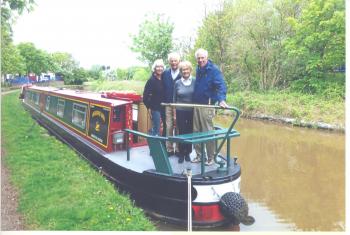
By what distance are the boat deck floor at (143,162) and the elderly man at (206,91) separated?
0.17 metres

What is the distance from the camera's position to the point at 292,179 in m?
5.84

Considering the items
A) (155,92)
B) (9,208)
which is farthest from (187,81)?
(9,208)

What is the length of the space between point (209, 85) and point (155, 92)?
29.9 inches

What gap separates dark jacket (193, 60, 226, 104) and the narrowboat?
1.06 feet

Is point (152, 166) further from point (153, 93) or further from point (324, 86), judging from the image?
point (324, 86)

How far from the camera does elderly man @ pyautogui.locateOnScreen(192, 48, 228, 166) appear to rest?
13.2 feet

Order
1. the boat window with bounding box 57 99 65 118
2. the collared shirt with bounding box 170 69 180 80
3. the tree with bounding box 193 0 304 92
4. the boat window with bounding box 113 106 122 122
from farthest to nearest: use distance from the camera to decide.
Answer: the tree with bounding box 193 0 304 92
the boat window with bounding box 57 99 65 118
the boat window with bounding box 113 106 122 122
the collared shirt with bounding box 170 69 180 80

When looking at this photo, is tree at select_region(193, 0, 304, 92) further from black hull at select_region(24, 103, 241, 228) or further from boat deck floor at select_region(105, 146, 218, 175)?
black hull at select_region(24, 103, 241, 228)

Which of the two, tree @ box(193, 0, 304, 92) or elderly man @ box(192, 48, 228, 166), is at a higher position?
tree @ box(193, 0, 304, 92)

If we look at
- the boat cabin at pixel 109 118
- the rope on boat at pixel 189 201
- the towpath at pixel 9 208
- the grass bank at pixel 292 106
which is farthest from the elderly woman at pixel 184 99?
the grass bank at pixel 292 106

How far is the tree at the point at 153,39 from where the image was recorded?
5219mm

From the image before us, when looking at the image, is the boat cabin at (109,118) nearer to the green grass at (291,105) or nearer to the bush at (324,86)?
the bush at (324,86)

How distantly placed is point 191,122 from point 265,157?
311cm

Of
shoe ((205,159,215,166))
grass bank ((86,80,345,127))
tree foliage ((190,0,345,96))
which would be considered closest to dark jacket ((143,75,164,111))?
shoe ((205,159,215,166))
